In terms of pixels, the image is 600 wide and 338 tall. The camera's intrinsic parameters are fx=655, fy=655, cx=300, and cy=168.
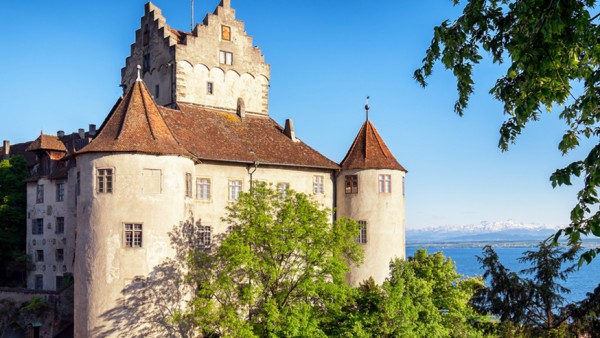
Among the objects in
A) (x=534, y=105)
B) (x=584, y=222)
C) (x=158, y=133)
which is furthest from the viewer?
(x=158, y=133)

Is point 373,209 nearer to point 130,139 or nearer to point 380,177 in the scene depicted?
point 380,177

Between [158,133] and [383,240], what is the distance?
1353 cm

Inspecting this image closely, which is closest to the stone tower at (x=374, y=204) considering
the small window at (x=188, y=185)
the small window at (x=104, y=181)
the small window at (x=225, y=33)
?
the small window at (x=188, y=185)

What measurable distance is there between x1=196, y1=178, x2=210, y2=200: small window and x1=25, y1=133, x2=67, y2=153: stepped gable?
14.5 m

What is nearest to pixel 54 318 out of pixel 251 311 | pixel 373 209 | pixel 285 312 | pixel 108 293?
pixel 108 293

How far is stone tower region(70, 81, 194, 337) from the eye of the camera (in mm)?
26688

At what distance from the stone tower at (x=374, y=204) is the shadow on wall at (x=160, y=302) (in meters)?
10.0

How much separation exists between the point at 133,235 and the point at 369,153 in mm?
14320

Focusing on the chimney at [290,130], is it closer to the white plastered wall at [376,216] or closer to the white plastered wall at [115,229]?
the white plastered wall at [376,216]

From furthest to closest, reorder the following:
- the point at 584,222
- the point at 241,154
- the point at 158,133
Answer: the point at 241,154 → the point at 158,133 → the point at 584,222

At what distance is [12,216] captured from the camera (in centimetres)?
4266

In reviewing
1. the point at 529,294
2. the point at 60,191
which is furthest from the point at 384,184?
the point at 60,191

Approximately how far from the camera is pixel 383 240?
35.0 m

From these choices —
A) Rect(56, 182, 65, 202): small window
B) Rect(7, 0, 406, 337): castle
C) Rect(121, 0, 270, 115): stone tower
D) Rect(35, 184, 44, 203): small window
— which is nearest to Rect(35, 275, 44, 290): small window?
Rect(7, 0, 406, 337): castle
